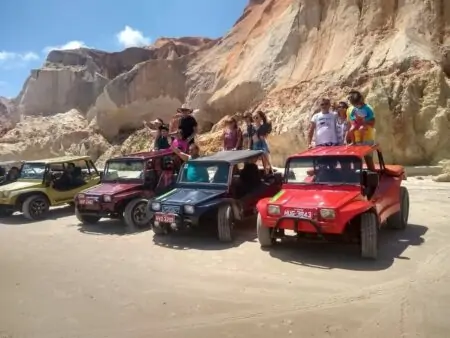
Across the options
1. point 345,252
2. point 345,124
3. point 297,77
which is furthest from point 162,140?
point 297,77

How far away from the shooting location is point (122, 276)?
5445 mm

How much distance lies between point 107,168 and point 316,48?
15099mm

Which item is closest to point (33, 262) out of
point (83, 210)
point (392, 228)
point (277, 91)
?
point (83, 210)

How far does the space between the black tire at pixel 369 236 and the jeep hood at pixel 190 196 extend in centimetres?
248

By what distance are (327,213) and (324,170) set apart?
106 cm

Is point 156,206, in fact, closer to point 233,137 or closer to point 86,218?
point 86,218

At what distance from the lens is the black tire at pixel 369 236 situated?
5504 millimetres

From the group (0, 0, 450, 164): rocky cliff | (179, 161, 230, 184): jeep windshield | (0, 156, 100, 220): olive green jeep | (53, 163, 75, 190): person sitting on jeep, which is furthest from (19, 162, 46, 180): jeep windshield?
(0, 0, 450, 164): rocky cliff

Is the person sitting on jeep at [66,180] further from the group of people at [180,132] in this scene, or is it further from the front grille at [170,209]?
the front grille at [170,209]

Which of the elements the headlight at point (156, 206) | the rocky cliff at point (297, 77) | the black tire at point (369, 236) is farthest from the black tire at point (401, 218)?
the rocky cliff at point (297, 77)

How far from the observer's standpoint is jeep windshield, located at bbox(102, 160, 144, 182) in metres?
8.96

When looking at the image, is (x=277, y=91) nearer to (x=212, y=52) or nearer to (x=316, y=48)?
(x=316, y=48)

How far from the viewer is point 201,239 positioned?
7227 mm

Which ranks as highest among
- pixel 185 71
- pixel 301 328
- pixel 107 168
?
pixel 185 71
